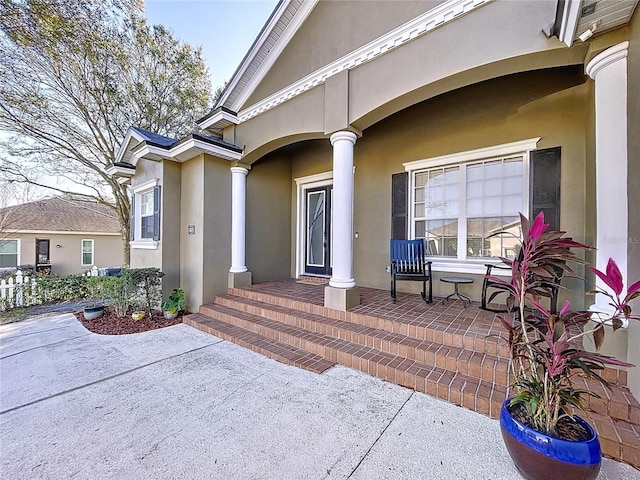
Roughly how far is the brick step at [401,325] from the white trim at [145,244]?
7.28 feet

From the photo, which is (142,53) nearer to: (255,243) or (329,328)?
(255,243)

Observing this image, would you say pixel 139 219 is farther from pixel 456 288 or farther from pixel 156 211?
pixel 456 288

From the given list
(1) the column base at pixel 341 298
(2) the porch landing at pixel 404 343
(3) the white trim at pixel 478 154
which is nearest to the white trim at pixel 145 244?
(2) the porch landing at pixel 404 343

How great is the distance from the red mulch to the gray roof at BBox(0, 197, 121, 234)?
881 cm

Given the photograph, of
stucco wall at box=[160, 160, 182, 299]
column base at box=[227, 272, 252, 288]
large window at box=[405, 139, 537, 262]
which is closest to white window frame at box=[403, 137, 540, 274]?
large window at box=[405, 139, 537, 262]

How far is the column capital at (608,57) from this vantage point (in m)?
2.32

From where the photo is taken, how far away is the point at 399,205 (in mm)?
5320

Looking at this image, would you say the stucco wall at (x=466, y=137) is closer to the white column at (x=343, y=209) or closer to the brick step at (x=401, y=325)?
the white column at (x=343, y=209)

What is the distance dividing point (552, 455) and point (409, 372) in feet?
4.33

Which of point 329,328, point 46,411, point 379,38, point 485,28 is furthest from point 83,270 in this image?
point 485,28

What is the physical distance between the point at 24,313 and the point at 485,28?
397 inches

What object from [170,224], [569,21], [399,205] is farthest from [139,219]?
[569,21]

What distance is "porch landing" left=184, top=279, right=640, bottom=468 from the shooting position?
2.10 meters

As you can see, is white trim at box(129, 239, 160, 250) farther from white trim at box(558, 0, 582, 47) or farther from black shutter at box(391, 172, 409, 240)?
white trim at box(558, 0, 582, 47)
